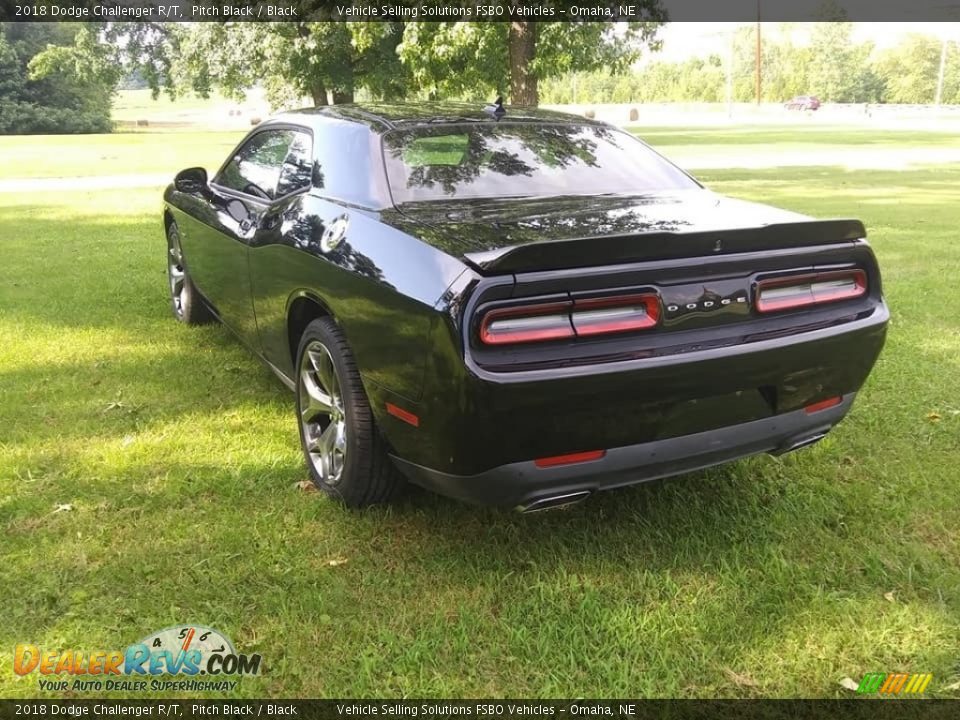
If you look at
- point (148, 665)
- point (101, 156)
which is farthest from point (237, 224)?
point (101, 156)

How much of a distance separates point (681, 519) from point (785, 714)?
998mm

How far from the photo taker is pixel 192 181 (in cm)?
486

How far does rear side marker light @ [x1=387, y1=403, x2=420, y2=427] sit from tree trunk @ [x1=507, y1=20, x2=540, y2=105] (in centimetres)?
1025

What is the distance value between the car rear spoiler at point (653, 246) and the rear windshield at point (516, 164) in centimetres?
92

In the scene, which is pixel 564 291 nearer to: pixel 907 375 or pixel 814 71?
pixel 907 375

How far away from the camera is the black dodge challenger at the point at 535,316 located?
7.66ft

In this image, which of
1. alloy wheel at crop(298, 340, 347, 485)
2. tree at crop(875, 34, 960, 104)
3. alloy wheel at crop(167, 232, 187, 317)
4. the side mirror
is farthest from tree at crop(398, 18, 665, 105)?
tree at crop(875, 34, 960, 104)

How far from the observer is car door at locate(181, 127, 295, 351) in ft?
13.0

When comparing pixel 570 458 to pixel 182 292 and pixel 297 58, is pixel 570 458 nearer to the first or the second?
pixel 182 292

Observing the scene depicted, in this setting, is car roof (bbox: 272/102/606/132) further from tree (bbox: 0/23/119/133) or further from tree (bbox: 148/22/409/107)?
tree (bbox: 0/23/119/133)

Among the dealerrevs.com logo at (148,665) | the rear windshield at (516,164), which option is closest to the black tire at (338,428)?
the rear windshield at (516,164)

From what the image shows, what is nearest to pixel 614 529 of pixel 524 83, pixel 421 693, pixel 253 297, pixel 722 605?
pixel 722 605

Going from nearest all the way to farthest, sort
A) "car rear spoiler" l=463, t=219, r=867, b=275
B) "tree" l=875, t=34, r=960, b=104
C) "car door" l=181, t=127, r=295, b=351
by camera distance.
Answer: "car rear spoiler" l=463, t=219, r=867, b=275 → "car door" l=181, t=127, r=295, b=351 → "tree" l=875, t=34, r=960, b=104

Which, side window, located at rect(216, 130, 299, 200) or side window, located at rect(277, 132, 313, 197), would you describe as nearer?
side window, located at rect(277, 132, 313, 197)
